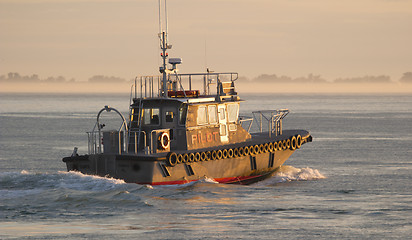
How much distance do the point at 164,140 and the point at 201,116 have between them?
2.16 meters

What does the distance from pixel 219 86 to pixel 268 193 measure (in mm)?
5492

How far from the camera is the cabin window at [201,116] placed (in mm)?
26703

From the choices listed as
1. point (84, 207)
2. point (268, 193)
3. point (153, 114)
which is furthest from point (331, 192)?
point (84, 207)

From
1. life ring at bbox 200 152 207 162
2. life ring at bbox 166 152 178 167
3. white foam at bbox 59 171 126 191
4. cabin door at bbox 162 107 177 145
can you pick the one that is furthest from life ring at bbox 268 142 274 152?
white foam at bbox 59 171 126 191

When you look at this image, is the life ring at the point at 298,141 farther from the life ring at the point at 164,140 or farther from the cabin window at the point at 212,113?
the life ring at the point at 164,140

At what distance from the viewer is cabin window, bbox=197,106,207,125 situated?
87.6 ft

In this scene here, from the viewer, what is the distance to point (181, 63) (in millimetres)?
27453

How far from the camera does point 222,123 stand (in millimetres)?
27891

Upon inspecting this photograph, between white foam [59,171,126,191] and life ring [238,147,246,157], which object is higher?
life ring [238,147,246,157]

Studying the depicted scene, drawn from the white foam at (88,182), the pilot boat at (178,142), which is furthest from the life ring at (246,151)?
the white foam at (88,182)

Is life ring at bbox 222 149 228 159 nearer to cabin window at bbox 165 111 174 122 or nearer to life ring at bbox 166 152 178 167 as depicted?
cabin window at bbox 165 111 174 122

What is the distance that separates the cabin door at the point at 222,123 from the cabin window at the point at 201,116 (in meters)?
0.88

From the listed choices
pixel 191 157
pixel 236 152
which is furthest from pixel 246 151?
pixel 191 157

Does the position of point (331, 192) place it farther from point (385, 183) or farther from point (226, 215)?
point (226, 215)
